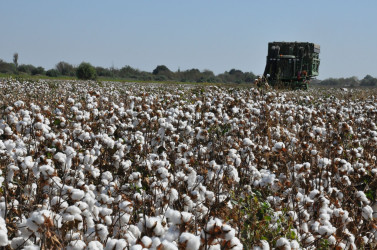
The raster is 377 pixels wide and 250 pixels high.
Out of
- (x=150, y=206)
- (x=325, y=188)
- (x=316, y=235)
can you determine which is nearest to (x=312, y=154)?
(x=325, y=188)

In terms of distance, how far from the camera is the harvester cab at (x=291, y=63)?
2341 centimetres

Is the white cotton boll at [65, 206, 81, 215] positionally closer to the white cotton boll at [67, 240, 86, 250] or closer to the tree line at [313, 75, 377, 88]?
the white cotton boll at [67, 240, 86, 250]

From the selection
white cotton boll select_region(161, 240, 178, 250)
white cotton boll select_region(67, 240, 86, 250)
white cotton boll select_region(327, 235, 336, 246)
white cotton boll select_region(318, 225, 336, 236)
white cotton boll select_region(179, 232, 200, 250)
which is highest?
white cotton boll select_region(179, 232, 200, 250)

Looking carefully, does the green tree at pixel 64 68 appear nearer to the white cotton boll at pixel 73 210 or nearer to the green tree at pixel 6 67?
the green tree at pixel 6 67

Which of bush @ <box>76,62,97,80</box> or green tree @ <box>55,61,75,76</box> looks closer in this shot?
bush @ <box>76,62,97,80</box>

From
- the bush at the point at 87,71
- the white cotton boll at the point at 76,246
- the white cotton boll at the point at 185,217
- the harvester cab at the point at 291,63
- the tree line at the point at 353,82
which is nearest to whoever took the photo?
the white cotton boll at the point at 185,217

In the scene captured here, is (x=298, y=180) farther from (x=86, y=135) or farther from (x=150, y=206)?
→ (x=86, y=135)

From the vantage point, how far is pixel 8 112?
20.3 feet

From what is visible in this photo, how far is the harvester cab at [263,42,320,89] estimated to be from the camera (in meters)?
23.4

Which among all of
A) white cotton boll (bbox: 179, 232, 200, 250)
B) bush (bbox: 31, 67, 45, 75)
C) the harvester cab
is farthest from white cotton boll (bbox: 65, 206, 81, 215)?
bush (bbox: 31, 67, 45, 75)

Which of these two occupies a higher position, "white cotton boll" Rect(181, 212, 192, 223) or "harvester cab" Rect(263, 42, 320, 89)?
"harvester cab" Rect(263, 42, 320, 89)

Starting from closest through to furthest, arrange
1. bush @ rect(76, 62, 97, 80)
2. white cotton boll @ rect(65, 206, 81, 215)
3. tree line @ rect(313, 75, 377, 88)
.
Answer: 1. white cotton boll @ rect(65, 206, 81, 215)
2. bush @ rect(76, 62, 97, 80)
3. tree line @ rect(313, 75, 377, 88)

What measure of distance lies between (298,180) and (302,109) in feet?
13.1

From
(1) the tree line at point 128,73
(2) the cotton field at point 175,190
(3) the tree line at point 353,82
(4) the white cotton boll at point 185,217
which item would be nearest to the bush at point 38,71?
(1) the tree line at point 128,73
